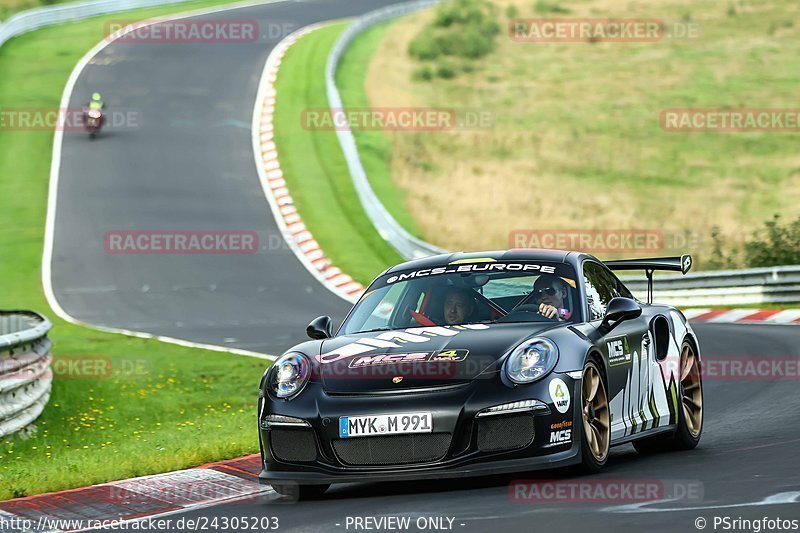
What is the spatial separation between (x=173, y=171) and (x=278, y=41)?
15.3 m

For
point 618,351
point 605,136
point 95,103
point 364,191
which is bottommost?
point 618,351

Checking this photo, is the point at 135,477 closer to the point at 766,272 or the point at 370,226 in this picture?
the point at 766,272

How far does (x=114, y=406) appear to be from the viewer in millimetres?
14688

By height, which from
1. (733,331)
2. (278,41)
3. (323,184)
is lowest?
(733,331)

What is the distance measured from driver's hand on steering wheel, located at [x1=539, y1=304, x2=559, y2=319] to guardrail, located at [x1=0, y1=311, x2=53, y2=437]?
4935 millimetres

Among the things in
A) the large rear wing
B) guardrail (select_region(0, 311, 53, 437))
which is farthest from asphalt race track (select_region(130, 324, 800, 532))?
guardrail (select_region(0, 311, 53, 437))

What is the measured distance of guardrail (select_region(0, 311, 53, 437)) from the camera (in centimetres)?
1157

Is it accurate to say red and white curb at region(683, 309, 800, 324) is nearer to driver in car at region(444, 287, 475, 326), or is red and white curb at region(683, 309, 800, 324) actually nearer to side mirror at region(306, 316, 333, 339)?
driver in car at region(444, 287, 475, 326)

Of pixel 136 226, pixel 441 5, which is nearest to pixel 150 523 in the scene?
pixel 136 226

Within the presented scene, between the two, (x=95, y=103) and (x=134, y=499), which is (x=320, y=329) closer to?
(x=134, y=499)

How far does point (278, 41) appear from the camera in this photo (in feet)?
161

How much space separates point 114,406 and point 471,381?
8.05m

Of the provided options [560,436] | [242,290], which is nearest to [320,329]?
[560,436]

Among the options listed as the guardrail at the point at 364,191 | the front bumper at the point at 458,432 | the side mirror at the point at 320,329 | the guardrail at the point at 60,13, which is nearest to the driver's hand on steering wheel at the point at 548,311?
the front bumper at the point at 458,432
